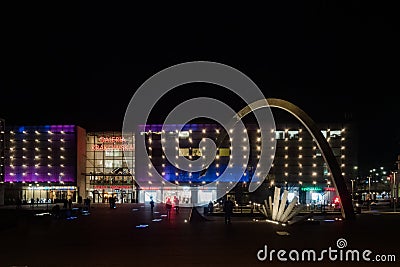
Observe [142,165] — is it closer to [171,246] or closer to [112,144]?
[112,144]

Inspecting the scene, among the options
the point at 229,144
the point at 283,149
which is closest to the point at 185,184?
the point at 229,144

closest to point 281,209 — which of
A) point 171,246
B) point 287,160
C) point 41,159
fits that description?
point 171,246

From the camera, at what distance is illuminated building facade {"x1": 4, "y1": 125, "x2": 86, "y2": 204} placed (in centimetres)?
8506

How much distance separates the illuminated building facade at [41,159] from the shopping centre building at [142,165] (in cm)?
15

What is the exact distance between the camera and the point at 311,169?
3236 inches

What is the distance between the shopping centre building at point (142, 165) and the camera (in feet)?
266

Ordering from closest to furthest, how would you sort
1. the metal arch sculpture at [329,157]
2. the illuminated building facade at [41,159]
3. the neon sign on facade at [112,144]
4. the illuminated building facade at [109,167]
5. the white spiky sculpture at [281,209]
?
1. the white spiky sculpture at [281,209]
2. the metal arch sculpture at [329,157]
3. the illuminated building facade at [41,159]
4. the illuminated building facade at [109,167]
5. the neon sign on facade at [112,144]

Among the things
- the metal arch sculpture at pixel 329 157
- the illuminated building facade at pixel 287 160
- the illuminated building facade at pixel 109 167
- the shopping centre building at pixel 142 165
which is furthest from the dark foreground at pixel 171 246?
the illuminated building facade at pixel 109 167

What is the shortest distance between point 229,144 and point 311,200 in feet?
47.4

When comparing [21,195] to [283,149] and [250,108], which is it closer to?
[283,149]

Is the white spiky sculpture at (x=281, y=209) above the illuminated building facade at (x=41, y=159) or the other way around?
the other way around

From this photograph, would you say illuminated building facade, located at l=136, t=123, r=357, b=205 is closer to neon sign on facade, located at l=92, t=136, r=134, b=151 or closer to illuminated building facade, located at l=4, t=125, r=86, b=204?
neon sign on facade, located at l=92, t=136, r=134, b=151

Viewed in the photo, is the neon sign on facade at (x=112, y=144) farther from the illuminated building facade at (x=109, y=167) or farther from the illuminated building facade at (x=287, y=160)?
the illuminated building facade at (x=287, y=160)

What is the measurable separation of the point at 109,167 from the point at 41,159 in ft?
38.8
